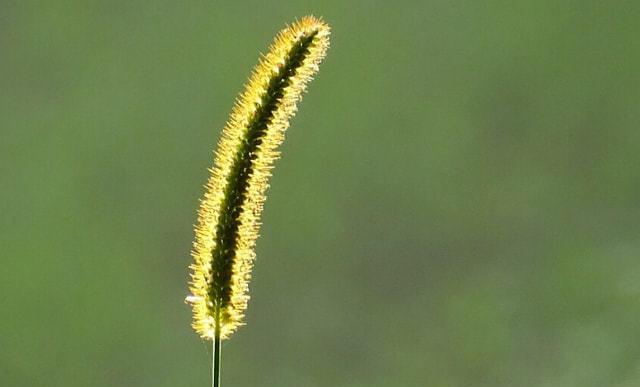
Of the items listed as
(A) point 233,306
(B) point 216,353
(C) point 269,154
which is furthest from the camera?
(C) point 269,154

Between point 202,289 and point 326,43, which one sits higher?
point 326,43

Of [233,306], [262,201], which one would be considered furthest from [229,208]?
→ [233,306]

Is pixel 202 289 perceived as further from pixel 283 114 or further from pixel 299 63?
pixel 299 63

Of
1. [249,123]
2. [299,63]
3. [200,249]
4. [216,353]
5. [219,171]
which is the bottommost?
[216,353]

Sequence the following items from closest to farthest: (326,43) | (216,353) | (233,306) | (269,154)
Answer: (216,353) → (233,306) → (269,154) → (326,43)

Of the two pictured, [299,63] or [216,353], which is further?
[299,63]
